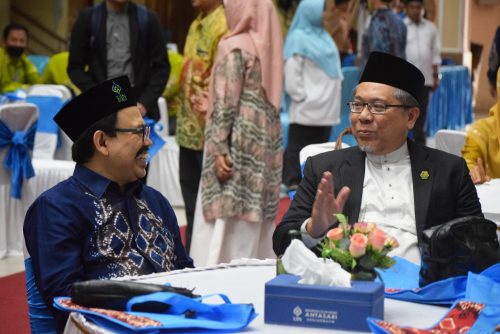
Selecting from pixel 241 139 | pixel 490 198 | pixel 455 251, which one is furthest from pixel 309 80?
pixel 455 251

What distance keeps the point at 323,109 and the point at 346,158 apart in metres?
5.49

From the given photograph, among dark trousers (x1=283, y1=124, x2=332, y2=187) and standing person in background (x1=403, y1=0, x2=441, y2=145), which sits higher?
standing person in background (x1=403, y1=0, x2=441, y2=145)

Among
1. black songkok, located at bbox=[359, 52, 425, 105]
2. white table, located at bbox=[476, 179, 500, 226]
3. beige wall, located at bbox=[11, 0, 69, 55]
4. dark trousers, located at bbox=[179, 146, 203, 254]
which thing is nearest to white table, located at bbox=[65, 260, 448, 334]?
black songkok, located at bbox=[359, 52, 425, 105]

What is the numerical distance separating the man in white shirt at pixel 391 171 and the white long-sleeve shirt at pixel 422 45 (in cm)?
774

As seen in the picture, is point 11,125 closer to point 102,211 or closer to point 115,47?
point 115,47

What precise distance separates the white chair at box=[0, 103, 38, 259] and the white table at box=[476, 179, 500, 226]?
3.61 meters

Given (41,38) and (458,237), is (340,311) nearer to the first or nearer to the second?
(458,237)

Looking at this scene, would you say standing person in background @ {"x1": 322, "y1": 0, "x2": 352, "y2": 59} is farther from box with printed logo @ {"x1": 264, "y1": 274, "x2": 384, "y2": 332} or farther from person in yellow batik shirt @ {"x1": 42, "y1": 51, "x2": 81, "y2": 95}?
box with printed logo @ {"x1": 264, "y1": 274, "x2": 384, "y2": 332}

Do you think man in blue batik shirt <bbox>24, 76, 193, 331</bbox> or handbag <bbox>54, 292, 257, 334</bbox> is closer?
handbag <bbox>54, 292, 257, 334</bbox>

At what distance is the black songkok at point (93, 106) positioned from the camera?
3.25 meters

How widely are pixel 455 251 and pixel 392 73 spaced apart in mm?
976

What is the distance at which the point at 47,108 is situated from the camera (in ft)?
29.0

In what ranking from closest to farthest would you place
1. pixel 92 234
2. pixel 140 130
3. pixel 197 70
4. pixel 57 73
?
pixel 92 234
pixel 140 130
pixel 197 70
pixel 57 73

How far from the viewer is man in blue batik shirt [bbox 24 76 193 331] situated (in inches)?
121
